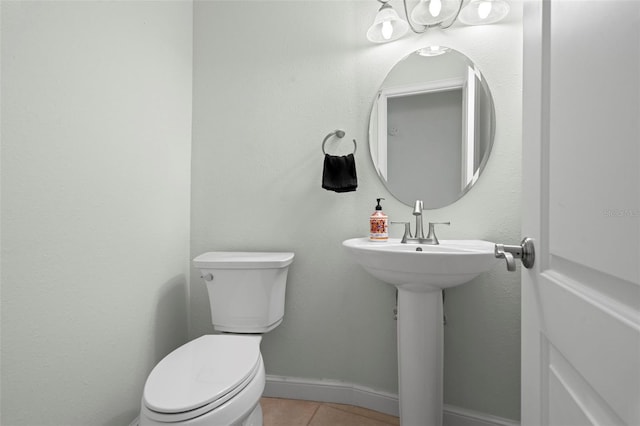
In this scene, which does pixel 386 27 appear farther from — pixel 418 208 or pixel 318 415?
pixel 318 415

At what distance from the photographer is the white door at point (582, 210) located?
1.07ft

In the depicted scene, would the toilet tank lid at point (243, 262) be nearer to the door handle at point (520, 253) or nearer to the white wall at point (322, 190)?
the white wall at point (322, 190)

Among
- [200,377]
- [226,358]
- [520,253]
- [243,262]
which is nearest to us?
[520,253]

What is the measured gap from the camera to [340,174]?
4.72 feet

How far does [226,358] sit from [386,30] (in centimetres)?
155

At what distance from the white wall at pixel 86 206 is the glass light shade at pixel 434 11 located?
123 centimetres

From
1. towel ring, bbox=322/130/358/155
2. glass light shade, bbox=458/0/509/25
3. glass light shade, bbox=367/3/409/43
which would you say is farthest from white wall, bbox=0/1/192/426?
glass light shade, bbox=458/0/509/25

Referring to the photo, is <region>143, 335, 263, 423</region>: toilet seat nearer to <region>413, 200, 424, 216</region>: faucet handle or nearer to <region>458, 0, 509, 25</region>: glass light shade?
<region>413, 200, 424, 216</region>: faucet handle

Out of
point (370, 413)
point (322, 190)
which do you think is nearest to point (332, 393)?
point (370, 413)

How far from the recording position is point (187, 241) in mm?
1705

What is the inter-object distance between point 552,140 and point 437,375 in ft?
3.16

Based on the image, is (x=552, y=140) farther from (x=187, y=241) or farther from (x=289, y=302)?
(x=187, y=241)

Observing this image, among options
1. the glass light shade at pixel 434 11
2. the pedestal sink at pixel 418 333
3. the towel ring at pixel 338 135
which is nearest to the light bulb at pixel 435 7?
the glass light shade at pixel 434 11

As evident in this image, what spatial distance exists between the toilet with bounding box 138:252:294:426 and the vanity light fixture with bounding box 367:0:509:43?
116 centimetres
